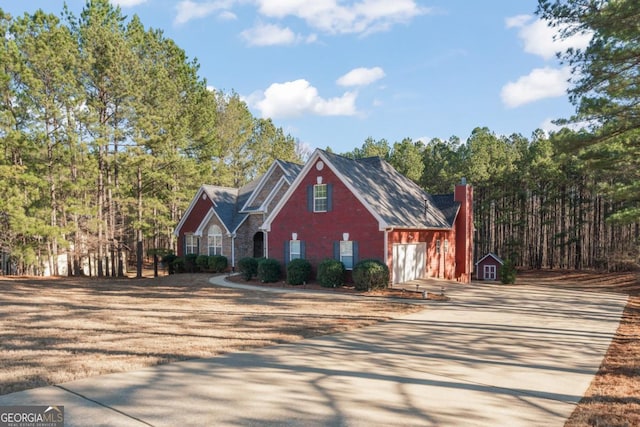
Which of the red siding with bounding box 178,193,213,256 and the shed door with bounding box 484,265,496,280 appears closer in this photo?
the shed door with bounding box 484,265,496,280

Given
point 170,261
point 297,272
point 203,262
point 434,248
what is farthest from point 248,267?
point 170,261

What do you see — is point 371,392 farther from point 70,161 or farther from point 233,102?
point 233,102

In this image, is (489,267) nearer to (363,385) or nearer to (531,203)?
(531,203)

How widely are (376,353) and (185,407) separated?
432 cm

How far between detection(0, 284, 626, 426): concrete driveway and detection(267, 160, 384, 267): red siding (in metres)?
10.2

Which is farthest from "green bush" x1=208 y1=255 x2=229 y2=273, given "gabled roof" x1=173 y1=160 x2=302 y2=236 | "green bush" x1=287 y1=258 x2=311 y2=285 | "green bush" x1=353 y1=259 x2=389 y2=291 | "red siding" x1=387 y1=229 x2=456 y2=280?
"red siding" x1=387 y1=229 x2=456 y2=280

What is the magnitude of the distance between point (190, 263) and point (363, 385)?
2830cm

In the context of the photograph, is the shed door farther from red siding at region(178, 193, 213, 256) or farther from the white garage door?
red siding at region(178, 193, 213, 256)

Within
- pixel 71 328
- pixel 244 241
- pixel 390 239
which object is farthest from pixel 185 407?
pixel 244 241

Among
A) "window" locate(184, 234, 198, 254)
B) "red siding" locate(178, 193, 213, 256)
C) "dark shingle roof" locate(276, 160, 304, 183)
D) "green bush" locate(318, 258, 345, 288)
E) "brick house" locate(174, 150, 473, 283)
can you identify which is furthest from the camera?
"window" locate(184, 234, 198, 254)

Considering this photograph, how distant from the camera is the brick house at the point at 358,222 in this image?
70.0ft

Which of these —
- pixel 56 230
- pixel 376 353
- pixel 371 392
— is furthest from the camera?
pixel 56 230

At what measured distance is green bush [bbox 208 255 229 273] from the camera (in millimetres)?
31444

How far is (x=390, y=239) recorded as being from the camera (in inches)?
826
